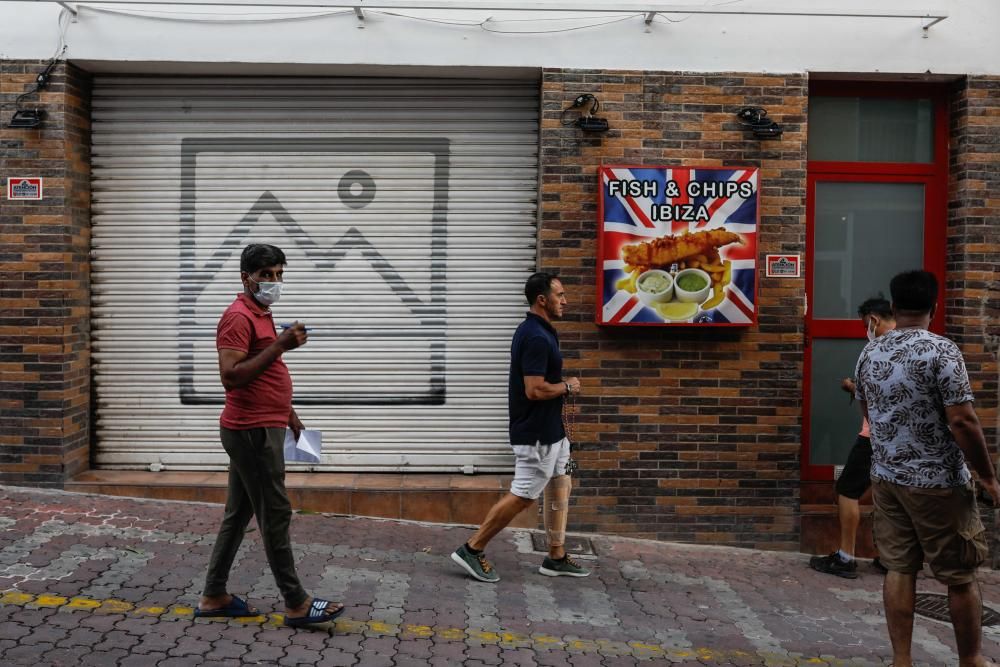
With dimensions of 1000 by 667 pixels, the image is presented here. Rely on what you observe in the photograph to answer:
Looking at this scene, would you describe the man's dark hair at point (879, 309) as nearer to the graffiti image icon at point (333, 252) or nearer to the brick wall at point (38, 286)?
the graffiti image icon at point (333, 252)

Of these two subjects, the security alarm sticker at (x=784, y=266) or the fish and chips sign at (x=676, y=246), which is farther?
the security alarm sticker at (x=784, y=266)

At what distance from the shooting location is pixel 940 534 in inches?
196

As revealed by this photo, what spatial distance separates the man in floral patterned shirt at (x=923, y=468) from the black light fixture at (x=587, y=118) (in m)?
3.18

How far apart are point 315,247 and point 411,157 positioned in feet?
3.42

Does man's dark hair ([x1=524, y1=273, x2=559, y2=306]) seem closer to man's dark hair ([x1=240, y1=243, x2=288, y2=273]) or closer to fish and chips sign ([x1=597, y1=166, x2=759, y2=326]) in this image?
fish and chips sign ([x1=597, y1=166, x2=759, y2=326])

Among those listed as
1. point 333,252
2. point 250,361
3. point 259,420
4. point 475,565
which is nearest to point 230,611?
point 259,420

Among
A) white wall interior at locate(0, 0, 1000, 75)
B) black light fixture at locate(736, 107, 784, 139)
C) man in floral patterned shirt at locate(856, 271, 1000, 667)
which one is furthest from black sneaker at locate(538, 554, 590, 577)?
white wall interior at locate(0, 0, 1000, 75)

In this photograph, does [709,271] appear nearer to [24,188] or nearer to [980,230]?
[980,230]

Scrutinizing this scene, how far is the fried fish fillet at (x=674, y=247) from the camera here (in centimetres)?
773

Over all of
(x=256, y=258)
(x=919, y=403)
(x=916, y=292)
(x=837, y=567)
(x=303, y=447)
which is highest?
(x=256, y=258)

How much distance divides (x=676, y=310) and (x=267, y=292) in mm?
3513

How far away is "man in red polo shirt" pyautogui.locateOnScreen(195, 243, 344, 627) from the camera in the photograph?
5.13m

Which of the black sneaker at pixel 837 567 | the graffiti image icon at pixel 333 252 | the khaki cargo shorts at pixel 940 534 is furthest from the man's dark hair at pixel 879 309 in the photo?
the graffiti image icon at pixel 333 252

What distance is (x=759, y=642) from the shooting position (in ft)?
18.9
